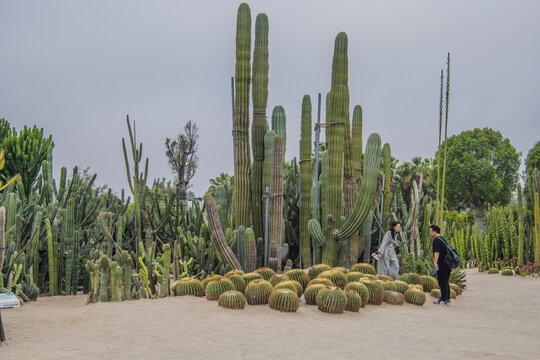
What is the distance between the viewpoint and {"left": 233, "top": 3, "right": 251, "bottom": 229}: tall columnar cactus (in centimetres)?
1067

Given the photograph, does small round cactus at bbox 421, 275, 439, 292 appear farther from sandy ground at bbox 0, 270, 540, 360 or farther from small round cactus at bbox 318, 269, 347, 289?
small round cactus at bbox 318, 269, 347, 289

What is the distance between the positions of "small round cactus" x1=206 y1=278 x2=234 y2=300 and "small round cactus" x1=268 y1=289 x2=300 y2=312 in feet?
2.82

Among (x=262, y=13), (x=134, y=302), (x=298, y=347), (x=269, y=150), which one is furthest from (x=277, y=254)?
(x=262, y=13)

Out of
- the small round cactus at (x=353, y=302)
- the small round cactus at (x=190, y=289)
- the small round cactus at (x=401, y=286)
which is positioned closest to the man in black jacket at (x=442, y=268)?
the small round cactus at (x=401, y=286)

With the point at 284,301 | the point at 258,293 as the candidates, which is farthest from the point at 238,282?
the point at 284,301

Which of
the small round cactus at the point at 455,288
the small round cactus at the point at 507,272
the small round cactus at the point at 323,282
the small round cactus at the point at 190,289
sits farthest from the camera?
the small round cactus at the point at 507,272

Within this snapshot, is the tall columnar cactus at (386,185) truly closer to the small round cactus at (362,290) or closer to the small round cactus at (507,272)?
the small round cactus at (362,290)

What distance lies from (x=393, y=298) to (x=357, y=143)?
168 inches

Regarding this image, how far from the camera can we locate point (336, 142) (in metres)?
10.8

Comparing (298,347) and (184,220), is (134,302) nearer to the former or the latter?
(298,347)

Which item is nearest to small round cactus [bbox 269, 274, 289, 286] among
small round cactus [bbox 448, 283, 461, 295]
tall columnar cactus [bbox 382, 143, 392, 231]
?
small round cactus [bbox 448, 283, 461, 295]

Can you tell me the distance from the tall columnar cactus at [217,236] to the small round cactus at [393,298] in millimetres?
2692

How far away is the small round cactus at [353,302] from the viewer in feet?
25.3

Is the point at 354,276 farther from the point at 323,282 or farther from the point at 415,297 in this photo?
the point at 415,297
